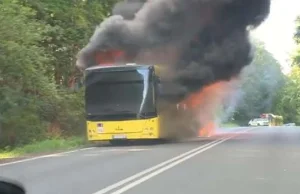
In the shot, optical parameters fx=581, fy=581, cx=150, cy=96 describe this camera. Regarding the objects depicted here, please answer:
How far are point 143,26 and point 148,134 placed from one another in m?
7.10

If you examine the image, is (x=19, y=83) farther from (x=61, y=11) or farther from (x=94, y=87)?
(x=61, y=11)

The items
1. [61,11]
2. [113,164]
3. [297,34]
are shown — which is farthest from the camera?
[297,34]

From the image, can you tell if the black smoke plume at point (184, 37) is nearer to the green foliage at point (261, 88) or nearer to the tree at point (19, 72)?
the tree at point (19, 72)

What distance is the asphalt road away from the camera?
9602 mm

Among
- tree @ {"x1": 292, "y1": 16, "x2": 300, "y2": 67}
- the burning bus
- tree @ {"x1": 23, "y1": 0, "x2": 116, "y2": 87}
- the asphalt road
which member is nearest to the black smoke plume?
the burning bus

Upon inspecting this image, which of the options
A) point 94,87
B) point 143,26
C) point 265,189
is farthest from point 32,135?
point 265,189

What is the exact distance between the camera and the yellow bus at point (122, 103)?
68.8 ft

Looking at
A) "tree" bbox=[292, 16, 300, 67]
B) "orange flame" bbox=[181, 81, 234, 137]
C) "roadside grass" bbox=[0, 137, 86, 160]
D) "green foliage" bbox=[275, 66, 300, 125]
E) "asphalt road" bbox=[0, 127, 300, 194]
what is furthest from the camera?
"green foliage" bbox=[275, 66, 300, 125]

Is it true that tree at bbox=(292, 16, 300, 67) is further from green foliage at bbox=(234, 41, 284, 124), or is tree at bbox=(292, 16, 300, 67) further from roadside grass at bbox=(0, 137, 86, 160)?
green foliage at bbox=(234, 41, 284, 124)

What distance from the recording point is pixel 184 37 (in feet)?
87.7

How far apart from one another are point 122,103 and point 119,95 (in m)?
0.35

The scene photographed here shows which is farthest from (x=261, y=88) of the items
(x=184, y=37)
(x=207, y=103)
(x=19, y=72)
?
(x=19, y=72)

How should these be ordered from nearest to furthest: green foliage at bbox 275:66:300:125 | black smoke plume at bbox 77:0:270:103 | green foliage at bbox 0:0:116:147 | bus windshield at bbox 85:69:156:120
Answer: green foliage at bbox 0:0:116:147 → bus windshield at bbox 85:69:156:120 → black smoke plume at bbox 77:0:270:103 → green foliage at bbox 275:66:300:125

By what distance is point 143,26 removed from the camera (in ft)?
86.6
